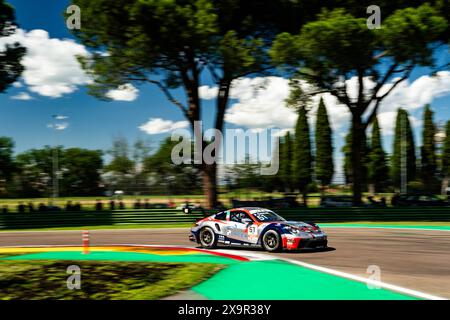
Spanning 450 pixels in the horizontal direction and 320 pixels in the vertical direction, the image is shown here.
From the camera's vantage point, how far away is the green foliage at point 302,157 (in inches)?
2431

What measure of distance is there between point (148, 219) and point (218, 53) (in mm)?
9628

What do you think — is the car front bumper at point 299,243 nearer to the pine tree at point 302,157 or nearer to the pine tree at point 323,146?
the pine tree at point 302,157

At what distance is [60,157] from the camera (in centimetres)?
9075

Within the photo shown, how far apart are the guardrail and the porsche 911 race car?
1208 centimetres

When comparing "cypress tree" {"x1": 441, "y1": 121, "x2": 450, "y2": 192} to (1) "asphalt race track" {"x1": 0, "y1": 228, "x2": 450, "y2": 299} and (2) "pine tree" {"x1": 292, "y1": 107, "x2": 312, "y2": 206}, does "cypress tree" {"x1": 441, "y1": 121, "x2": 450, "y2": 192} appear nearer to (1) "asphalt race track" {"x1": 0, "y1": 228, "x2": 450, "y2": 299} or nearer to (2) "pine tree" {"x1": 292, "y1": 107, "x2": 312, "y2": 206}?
(2) "pine tree" {"x1": 292, "y1": 107, "x2": 312, "y2": 206}

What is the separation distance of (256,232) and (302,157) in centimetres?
4954

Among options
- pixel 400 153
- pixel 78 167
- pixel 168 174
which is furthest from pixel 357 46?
pixel 78 167

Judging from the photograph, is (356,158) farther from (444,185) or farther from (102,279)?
(444,185)

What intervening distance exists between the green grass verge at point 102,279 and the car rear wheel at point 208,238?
329 cm

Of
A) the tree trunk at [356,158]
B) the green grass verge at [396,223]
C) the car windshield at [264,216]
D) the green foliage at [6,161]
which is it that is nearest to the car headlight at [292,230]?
the car windshield at [264,216]

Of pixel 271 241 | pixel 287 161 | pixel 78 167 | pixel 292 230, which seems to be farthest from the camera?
pixel 78 167

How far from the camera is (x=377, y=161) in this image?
64250mm
